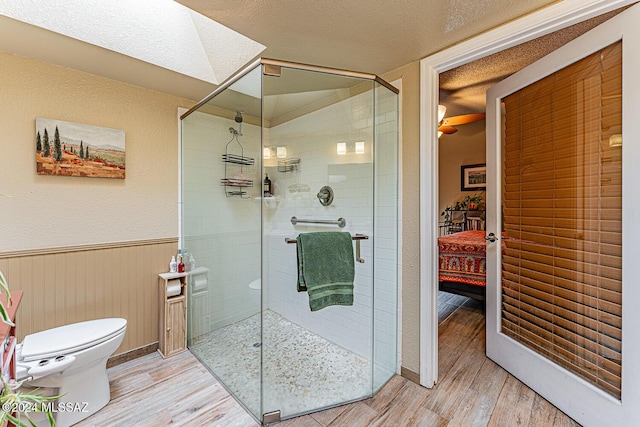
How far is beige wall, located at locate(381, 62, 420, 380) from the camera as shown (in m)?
1.91

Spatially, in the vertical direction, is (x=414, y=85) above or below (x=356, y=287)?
above

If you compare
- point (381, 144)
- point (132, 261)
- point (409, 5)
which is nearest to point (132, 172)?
point (132, 261)

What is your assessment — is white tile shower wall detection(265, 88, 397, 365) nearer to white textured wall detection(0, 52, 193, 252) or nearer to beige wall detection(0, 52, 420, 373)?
beige wall detection(0, 52, 420, 373)

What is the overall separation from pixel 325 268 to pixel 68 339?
1.51 m

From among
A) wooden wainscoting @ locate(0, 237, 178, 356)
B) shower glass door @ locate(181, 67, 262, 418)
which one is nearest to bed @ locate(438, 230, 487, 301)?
shower glass door @ locate(181, 67, 262, 418)

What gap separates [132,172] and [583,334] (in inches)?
124

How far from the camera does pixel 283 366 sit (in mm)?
2047

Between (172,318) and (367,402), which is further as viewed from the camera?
(172,318)

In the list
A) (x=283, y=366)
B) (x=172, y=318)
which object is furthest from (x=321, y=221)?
(x=172, y=318)

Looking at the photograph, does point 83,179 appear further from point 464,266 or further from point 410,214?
point 464,266

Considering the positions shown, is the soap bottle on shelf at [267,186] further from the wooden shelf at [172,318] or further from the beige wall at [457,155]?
the beige wall at [457,155]

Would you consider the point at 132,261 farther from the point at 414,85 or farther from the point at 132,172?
the point at 414,85

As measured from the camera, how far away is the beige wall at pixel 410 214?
1.91m
